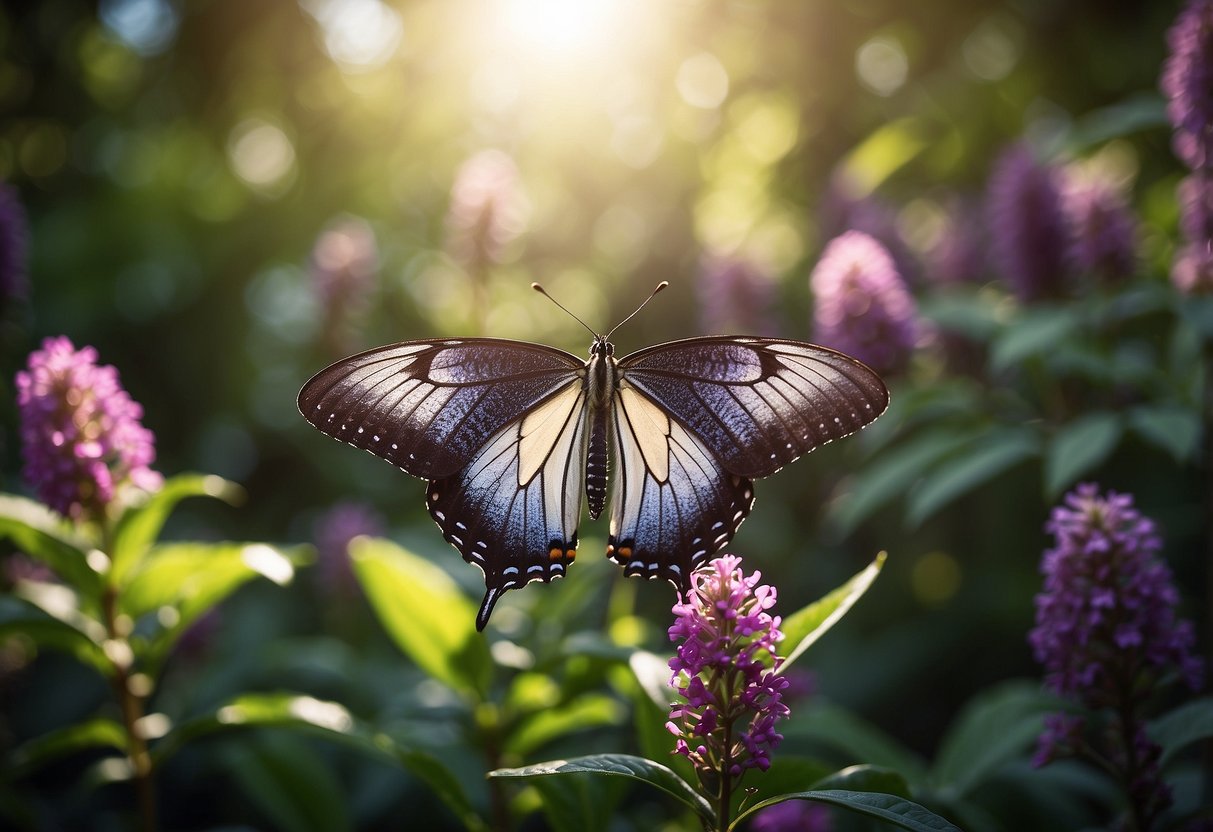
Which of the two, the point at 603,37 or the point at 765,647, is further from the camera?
the point at 603,37

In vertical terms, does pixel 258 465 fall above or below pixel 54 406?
above

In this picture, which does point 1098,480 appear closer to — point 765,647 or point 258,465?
point 765,647

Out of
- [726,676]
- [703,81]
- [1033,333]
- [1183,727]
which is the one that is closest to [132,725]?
[726,676]

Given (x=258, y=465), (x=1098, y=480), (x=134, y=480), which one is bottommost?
(x=134, y=480)

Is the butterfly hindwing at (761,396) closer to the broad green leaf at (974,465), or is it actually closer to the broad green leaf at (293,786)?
the broad green leaf at (974,465)

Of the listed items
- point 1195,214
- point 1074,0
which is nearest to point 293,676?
point 1195,214

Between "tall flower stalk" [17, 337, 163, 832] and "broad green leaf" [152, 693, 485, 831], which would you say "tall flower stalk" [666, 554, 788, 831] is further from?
"tall flower stalk" [17, 337, 163, 832]

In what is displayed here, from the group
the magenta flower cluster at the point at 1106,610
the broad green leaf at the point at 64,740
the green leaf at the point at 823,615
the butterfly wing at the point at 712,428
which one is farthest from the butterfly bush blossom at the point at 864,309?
the broad green leaf at the point at 64,740

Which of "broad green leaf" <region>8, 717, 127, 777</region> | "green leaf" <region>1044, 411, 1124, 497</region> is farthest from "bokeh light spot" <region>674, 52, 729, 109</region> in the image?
"broad green leaf" <region>8, 717, 127, 777</region>
